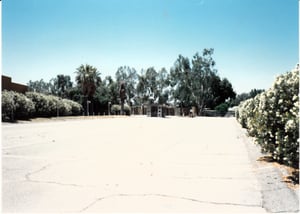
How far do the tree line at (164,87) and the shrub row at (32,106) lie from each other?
9.16 meters

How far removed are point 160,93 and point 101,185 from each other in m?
83.7

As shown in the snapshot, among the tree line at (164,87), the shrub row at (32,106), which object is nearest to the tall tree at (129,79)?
the tree line at (164,87)

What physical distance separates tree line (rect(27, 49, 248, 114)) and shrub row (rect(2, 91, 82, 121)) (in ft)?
30.0

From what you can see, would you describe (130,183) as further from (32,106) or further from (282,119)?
(32,106)

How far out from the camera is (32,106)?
111ft

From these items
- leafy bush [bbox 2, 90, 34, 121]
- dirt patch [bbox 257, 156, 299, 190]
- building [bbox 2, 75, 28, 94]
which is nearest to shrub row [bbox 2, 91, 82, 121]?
leafy bush [bbox 2, 90, 34, 121]

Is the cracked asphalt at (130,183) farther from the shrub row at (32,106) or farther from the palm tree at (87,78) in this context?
the palm tree at (87,78)

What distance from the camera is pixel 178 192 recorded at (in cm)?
470

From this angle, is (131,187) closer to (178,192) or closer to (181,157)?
(178,192)

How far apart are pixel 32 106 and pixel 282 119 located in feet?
107

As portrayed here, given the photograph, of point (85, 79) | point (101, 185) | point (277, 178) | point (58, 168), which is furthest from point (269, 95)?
point (85, 79)

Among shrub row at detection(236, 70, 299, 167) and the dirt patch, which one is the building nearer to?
shrub row at detection(236, 70, 299, 167)

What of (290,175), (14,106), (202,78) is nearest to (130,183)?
(290,175)

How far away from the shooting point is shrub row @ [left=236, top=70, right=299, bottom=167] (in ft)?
16.6
